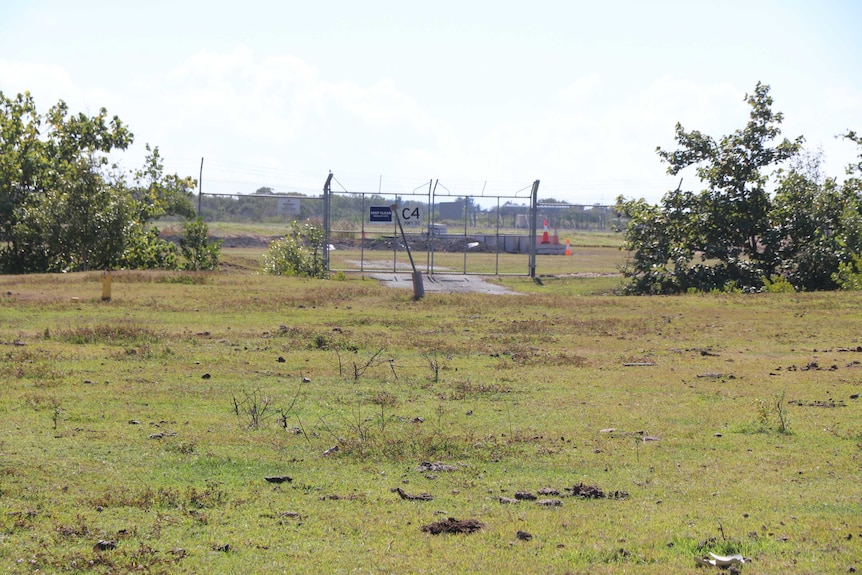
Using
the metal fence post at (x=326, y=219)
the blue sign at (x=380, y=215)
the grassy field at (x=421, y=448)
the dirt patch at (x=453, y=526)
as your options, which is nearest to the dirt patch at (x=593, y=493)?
the grassy field at (x=421, y=448)

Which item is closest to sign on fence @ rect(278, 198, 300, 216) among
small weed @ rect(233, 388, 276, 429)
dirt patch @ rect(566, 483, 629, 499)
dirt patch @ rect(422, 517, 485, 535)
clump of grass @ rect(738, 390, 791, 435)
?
small weed @ rect(233, 388, 276, 429)

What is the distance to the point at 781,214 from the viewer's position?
95.2ft

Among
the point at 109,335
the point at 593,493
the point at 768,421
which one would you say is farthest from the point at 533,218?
the point at 593,493

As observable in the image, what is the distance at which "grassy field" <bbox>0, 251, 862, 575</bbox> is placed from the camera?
593cm

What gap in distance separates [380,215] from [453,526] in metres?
25.5

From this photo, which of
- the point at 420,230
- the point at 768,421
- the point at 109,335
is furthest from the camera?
the point at 420,230

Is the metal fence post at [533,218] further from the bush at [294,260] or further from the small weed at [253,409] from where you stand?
the small weed at [253,409]

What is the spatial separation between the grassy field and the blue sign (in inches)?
523

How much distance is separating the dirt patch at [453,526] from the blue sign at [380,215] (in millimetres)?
25095

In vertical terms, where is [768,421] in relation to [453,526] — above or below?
above

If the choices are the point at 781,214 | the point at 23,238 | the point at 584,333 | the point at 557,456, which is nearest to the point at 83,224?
the point at 23,238

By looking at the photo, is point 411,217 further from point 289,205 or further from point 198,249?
point 289,205

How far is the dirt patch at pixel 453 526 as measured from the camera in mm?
6285

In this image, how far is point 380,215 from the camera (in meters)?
31.5
